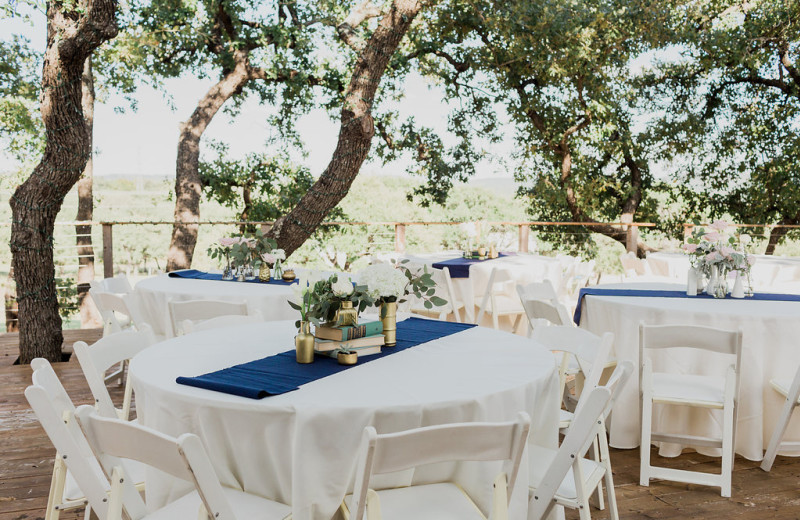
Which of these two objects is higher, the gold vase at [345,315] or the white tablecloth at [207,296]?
the gold vase at [345,315]

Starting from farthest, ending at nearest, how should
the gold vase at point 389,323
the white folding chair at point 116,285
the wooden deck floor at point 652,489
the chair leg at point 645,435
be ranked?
the white folding chair at point 116,285 → the chair leg at point 645,435 → the wooden deck floor at point 652,489 → the gold vase at point 389,323

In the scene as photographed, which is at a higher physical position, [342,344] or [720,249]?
[720,249]

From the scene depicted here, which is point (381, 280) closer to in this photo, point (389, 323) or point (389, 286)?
point (389, 286)

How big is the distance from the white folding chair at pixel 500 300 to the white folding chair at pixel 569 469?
A: 121 inches

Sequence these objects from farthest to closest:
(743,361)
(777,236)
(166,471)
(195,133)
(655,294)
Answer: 1. (777,236)
2. (195,133)
3. (655,294)
4. (743,361)
5. (166,471)

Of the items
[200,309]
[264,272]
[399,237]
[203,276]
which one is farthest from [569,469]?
[399,237]

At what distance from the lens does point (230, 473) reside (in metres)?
1.87

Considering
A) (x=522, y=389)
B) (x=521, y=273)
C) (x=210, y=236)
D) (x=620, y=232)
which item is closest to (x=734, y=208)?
(x=620, y=232)

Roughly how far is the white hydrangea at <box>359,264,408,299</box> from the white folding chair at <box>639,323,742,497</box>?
1318mm

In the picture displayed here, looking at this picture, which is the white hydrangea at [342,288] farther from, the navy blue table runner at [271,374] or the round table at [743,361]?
the round table at [743,361]

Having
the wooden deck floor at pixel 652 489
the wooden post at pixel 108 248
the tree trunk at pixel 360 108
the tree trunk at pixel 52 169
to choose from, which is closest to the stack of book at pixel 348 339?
the wooden deck floor at pixel 652 489

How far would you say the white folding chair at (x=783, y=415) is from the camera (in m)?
3.00

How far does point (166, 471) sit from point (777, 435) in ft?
9.62

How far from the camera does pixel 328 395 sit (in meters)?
1.85
